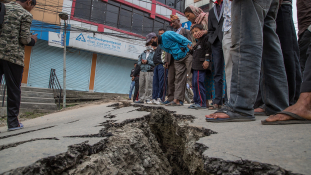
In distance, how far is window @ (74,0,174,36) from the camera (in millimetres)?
9727

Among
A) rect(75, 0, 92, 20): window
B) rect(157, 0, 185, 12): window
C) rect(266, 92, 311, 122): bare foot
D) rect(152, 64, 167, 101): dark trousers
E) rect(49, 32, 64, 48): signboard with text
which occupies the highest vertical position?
rect(157, 0, 185, 12): window

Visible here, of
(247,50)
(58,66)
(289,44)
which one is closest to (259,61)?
(247,50)

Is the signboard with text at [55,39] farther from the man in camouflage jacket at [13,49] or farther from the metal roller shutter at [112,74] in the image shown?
the man in camouflage jacket at [13,49]

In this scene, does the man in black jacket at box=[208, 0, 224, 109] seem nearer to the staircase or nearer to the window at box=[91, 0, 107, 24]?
the staircase

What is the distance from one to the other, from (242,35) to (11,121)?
238 centimetres

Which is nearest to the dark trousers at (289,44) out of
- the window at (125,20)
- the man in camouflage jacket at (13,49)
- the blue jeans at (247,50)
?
the blue jeans at (247,50)

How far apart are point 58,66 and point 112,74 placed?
9.24 ft

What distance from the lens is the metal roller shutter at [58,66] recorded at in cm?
866

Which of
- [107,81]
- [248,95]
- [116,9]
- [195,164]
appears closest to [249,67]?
[248,95]

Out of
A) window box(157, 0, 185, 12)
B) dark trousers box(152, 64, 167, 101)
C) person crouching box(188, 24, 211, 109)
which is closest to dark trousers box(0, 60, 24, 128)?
person crouching box(188, 24, 211, 109)

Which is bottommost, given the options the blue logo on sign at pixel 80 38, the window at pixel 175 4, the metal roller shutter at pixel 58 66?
the metal roller shutter at pixel 58 66

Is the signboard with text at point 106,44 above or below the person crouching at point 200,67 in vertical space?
above

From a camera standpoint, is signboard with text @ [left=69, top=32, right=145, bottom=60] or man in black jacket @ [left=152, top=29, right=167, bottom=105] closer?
man in black jacket @ [left=152, top=29, right=167, bottom=105]

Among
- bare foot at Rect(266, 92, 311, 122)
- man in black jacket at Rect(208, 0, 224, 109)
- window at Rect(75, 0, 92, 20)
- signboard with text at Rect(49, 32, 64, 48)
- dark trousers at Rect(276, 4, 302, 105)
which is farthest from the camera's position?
window at Rect(75, 0, 92, 20)
